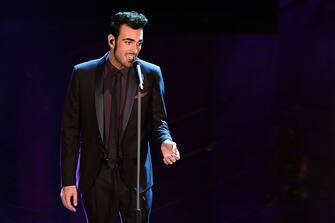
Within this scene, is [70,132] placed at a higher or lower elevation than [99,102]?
lower

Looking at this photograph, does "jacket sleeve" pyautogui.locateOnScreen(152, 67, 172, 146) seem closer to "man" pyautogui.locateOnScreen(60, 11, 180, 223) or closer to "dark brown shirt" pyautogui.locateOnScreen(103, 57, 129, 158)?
"man" pyautogui.locateOnScreen(60, 11, 180, 223)

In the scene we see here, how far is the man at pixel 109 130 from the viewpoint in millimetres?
2893

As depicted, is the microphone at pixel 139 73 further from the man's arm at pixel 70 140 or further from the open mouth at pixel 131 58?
the man's arm at pixel 70 140

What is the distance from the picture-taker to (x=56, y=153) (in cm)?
501

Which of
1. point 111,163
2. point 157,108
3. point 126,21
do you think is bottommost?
point 111,163

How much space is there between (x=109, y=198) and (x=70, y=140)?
33 centimetres

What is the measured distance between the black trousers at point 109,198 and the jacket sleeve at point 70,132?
0.14 meters

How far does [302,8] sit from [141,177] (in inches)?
110

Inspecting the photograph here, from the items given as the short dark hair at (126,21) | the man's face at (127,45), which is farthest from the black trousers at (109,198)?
the short dark hair at (126,21)

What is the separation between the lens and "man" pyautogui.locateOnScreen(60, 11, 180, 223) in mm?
2893

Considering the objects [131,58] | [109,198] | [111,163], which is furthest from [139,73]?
[109,198]

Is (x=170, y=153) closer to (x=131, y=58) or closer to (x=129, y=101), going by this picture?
(x=129, y=101)

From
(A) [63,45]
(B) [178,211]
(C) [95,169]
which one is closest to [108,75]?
(C) [95,169]

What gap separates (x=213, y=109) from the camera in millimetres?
5227
